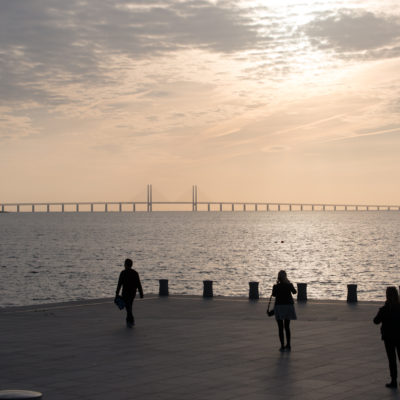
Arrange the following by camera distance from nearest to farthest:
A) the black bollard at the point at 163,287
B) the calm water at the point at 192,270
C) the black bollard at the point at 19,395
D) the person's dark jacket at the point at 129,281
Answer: the black bollard at the point at 19,395
the person's dark jacket at the point at 129,281
the black bollard at the point at 163,287
the calm water at the point at 192,270

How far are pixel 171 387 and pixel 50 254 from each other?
81.7 m

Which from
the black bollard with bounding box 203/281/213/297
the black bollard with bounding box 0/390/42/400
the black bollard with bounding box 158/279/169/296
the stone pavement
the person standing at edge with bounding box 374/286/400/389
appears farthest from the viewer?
the black bollard with bounding box 158/279/169/296

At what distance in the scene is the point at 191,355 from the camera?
14.1 m

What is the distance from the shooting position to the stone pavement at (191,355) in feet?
36.4

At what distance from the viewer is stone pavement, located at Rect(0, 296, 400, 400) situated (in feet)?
36.4

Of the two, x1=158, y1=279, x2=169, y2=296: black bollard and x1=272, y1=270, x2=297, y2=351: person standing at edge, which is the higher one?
x1=272, y1=270, x2=297, y2=351: person standing at edge

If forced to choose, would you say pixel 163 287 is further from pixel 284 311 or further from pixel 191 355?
pixel 191 355

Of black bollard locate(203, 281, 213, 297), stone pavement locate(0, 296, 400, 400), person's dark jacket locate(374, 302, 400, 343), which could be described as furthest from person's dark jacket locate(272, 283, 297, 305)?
black bollard locate(203, 281, 213, 297)

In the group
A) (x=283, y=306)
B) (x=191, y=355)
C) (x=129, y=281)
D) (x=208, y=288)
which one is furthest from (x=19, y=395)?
(x=208, y=288)

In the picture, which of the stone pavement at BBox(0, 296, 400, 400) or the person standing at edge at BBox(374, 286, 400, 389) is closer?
the stone pavement at BBox(0, 296, 400, 400)

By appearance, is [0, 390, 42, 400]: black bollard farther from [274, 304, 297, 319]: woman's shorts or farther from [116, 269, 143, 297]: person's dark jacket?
[116, 269, 143, 297]: person's dark jacket

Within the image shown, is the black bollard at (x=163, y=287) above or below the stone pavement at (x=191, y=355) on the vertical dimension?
above

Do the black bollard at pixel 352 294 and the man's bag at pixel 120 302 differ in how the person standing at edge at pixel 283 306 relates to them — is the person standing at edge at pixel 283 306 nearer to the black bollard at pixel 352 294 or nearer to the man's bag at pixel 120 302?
the man's bag at pixel 120 302

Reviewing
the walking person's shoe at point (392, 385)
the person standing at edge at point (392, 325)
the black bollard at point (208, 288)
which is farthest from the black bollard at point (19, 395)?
the black bollard at point (208, 288)
